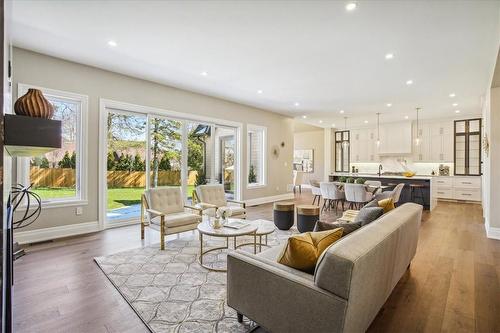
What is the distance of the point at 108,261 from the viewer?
330cm

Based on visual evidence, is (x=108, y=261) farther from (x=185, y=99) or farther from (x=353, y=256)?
(x=185, y=99)

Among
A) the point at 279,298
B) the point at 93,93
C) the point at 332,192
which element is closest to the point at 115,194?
the point at 93,93

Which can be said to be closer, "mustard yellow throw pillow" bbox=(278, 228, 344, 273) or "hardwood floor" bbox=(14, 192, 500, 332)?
"mustard yellow throw pillow" bbox=(278, 228, 344, 273)

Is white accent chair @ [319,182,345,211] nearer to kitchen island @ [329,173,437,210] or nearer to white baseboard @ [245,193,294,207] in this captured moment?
kitchen island @ [329,173,437,210]

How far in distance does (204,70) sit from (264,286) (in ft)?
13.3

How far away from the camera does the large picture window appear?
26.6ft

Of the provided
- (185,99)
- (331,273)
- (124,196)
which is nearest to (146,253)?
(124,196)

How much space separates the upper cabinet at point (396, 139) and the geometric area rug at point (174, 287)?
8394 mm

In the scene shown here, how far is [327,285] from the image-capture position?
144cm

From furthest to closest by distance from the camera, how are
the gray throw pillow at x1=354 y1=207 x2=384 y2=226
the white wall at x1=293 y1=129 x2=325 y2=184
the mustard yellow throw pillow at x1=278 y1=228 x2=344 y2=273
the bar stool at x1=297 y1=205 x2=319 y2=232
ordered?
the white wall at x1=293 y1=129 x2=325 y2=184 → the bar stool at x1=297 y1=205 x2=319 y2=232 → the gray throw pillow at x1=354 y1=207 x2=384 y2=226 → the mustard yellow throw pillow at x1=278 y1=228 x2=344 y2=273

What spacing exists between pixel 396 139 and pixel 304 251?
9898mm

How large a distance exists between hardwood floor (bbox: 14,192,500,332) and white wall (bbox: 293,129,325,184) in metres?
8.83

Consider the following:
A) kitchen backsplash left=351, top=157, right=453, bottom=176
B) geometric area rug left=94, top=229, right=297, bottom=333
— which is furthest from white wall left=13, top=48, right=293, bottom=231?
kitchen backsplash left=351, top=157, right=453, bottom=176

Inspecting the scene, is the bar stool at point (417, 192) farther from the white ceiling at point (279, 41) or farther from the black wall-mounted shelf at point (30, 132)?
the black wall-mounted shelf at point (30, 132)
